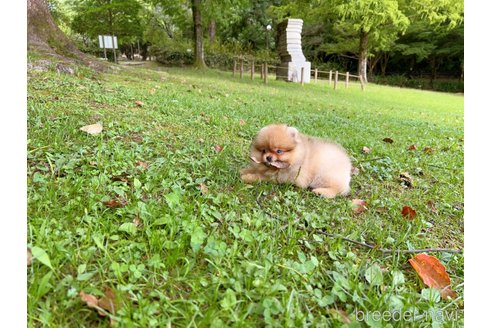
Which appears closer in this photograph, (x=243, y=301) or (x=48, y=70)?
(x=243, y=301)

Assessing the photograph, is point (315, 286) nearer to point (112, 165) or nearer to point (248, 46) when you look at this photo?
point (112, 165)

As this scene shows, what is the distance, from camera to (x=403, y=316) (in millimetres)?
1594

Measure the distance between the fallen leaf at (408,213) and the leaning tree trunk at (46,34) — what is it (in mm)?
6395

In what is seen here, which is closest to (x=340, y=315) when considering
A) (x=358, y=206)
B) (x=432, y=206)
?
(x=358, y=206)

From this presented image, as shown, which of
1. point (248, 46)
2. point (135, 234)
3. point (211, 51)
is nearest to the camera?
point (135, 234)

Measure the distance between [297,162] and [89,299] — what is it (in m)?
1.75

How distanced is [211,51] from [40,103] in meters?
23.9

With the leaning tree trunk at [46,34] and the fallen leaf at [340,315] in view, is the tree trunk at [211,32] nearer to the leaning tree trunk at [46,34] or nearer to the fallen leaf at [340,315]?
the leaning tree trunk at [46,34]

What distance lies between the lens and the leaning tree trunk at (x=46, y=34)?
7.16 metres

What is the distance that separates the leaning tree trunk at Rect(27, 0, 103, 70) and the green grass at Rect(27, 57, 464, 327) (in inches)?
153

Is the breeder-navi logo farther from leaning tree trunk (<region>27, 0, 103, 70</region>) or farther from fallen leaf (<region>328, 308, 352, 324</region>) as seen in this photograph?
leaning tree trunk (<region>27, 0, 103, 70</region>)

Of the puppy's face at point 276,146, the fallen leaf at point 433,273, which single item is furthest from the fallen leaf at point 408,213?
the puppy's face at point 276,146

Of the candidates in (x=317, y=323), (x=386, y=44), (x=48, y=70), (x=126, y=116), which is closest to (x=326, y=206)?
(x=317, y=323)

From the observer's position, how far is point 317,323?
150 cm
